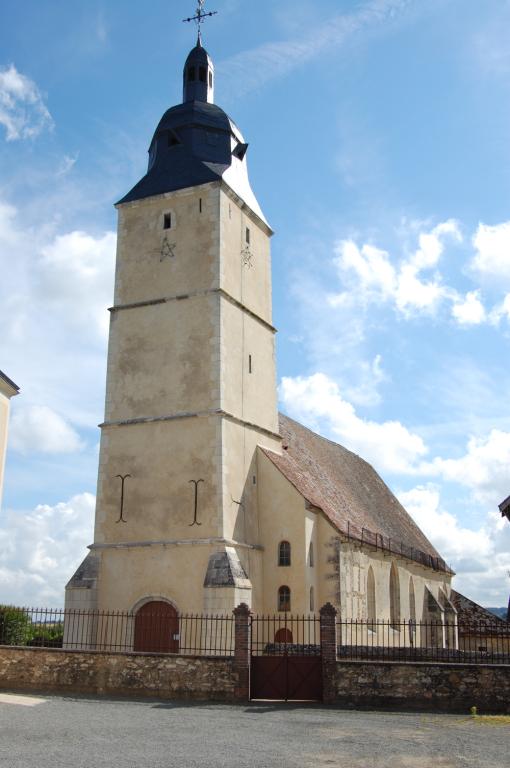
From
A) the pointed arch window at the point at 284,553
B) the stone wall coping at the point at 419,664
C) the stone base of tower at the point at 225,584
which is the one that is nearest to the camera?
the stone wall coping at the point at 419,664

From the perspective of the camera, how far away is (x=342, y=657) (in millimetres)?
16438

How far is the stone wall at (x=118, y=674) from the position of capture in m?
15.6

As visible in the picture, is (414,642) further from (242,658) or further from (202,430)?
(242,658)

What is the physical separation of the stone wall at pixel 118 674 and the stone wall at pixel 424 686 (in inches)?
91.7

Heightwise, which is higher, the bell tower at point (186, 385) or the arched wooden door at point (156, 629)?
the bell tower at point (186, 385)

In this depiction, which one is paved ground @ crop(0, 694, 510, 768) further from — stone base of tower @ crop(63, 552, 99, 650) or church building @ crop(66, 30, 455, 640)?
stone base of tower @ crop(63, 552, 99, 650)

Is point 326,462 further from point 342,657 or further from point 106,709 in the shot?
point 106,709

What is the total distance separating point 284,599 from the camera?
22.7 meters

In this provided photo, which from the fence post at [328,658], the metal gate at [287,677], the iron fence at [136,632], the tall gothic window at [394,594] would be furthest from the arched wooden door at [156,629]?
the tall gothic window at [394,594]

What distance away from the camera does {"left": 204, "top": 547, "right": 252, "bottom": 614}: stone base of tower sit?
20297mm

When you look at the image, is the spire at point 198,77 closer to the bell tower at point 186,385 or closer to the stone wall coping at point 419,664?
the bell tower at point 186,385

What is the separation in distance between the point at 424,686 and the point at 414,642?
59.3 ft

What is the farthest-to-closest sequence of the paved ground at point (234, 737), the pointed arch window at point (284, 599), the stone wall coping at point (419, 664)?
the pointed arch window at point (284, 599), the stone wall coping at point (419, 664), the paved ground at point (234, 737)

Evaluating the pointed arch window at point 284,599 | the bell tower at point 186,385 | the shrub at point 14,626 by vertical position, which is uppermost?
the bell tower at point 186,385
